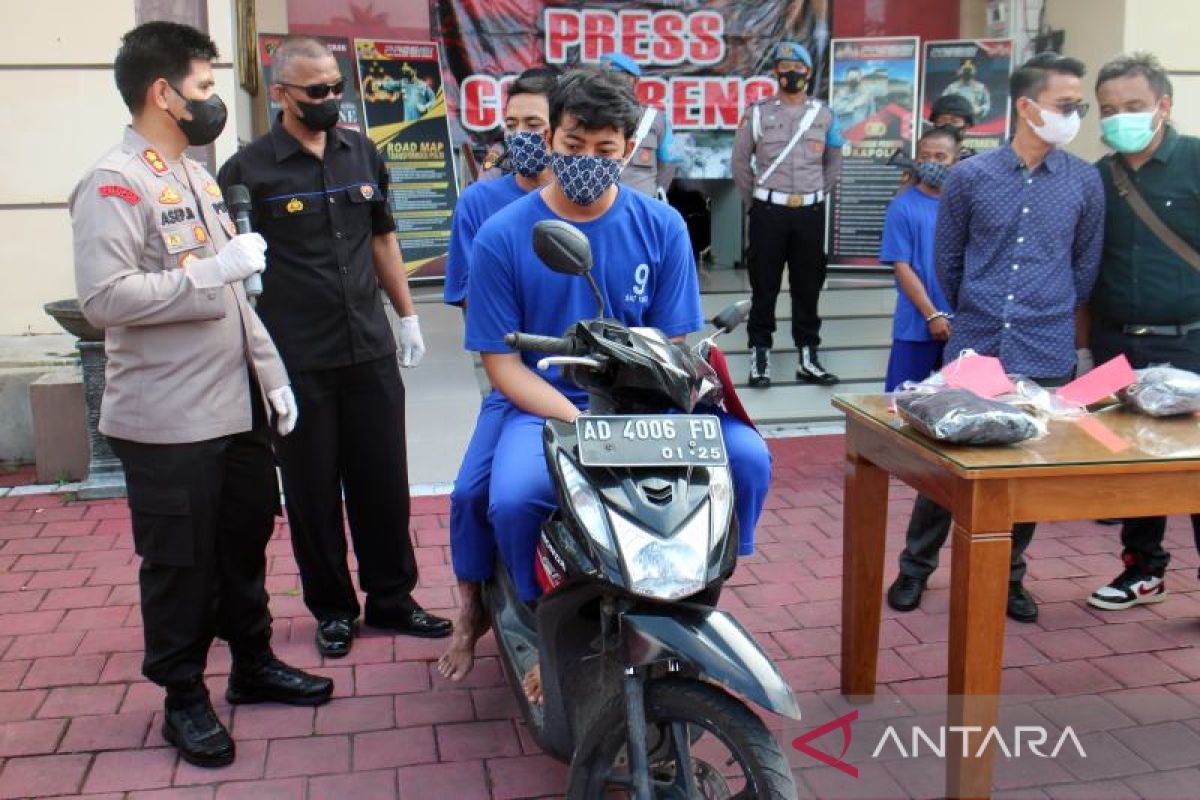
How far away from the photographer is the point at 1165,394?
3119 millimetres

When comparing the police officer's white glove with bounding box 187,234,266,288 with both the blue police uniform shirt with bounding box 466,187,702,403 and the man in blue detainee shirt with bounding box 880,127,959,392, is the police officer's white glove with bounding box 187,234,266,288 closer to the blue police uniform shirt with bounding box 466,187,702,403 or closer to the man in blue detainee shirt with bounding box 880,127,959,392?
the blue police uniform shirt with bounding box 466,187,702,403

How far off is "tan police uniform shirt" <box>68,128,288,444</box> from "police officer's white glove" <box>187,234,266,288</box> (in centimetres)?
2

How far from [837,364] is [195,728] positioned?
542cm

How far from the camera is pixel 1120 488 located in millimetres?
2736

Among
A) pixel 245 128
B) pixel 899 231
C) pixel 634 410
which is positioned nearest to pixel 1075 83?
pixel 899 231

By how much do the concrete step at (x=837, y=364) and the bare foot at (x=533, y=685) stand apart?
4777mm

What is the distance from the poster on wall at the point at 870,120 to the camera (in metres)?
8.96

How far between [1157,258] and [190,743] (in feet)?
11.6

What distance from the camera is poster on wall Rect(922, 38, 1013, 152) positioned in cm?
878

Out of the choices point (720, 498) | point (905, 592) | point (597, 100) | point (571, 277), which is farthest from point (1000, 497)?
point (905, 592)

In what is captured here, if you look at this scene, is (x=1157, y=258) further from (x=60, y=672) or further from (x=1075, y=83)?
(x=60, y=672)

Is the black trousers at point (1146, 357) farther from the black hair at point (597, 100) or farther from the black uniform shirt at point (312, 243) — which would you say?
the black uniform shirt at point (312, 243)

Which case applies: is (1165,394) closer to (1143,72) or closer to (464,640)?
(1143,72)

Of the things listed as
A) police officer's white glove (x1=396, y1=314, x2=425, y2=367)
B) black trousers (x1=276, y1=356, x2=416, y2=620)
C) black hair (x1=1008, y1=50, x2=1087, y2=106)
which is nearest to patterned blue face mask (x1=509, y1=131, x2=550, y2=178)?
police officer's white glove (x1=396, y1=314, x2=425, y2=367)
